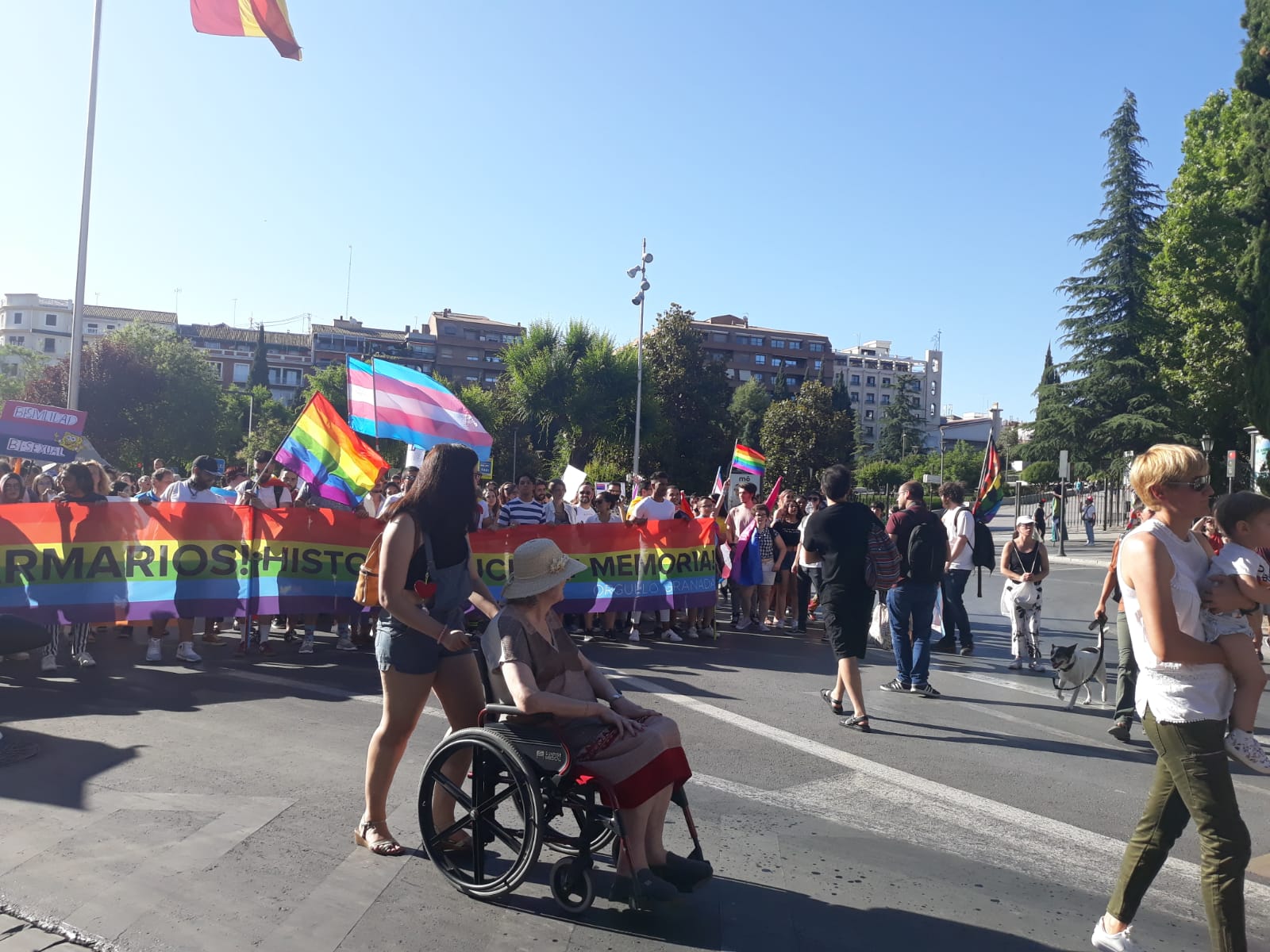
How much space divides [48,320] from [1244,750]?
478 ft

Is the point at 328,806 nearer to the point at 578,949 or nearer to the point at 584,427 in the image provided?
the point at 578,949

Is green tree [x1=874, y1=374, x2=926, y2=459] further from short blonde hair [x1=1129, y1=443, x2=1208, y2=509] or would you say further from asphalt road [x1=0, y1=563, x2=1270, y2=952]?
short blonde hair [x1=1129, y1=443, x2=1208, y2=509]

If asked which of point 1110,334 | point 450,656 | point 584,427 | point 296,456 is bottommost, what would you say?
point 450,656

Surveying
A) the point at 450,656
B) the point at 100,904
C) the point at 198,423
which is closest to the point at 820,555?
the point at 450,656

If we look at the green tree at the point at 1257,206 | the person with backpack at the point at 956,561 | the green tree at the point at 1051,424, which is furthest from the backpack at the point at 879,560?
the green tree at the point at 1051,424

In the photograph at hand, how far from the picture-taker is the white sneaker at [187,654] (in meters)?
9.22

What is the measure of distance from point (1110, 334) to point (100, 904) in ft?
151

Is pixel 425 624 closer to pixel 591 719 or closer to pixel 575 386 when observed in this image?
pixel 591 719

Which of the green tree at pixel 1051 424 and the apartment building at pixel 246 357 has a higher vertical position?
the apartment building at pixel 246 357

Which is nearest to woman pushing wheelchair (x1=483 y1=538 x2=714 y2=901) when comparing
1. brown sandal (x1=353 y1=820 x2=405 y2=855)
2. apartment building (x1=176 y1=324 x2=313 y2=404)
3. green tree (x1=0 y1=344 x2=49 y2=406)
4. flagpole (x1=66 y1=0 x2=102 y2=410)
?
brown sandal (x1=353 y1=820 x2=405 y2=855)

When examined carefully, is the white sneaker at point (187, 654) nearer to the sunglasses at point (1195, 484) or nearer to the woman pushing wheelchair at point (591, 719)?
the woman pushing wheelchair at point (591, 719)

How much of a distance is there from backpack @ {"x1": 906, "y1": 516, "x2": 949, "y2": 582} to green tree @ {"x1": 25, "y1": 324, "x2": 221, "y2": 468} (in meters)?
57.9

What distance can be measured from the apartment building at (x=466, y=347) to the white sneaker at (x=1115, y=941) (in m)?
118

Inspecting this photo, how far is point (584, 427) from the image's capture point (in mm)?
47688
